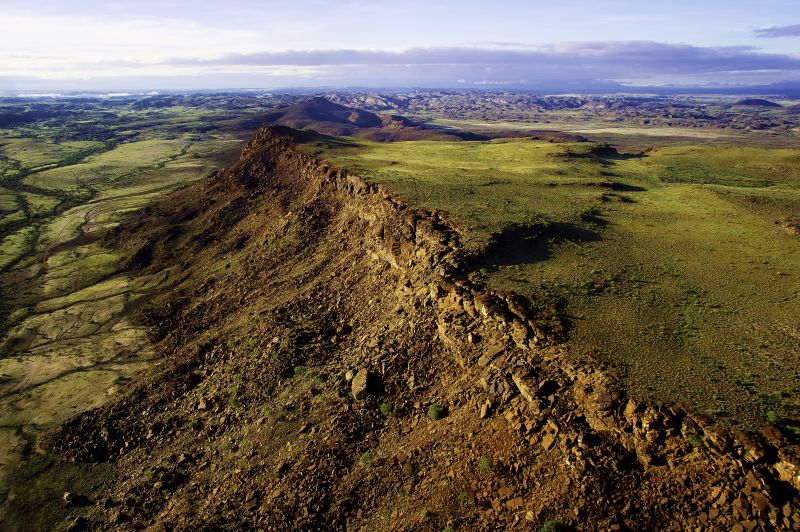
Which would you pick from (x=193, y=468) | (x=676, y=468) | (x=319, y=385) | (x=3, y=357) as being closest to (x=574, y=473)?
(x=676, y=468)

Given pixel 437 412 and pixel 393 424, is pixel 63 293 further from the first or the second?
pixel 437 412

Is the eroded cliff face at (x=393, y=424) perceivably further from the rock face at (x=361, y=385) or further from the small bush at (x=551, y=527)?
the small bush at (x=551, y=527)

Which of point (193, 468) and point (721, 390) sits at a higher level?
point (721, 390)

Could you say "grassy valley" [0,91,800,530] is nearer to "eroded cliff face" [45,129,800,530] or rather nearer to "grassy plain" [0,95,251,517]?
"eroded cliff face" [45,129,800,530]

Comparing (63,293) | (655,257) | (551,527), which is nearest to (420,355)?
(551,527)

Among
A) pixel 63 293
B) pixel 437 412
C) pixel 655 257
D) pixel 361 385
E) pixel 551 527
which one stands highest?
pixel 655 257

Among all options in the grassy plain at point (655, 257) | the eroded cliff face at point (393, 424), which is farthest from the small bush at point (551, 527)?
the grassy plain at point (655, 257)

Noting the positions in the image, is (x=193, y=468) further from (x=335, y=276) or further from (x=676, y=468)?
(x=676, y=468)
